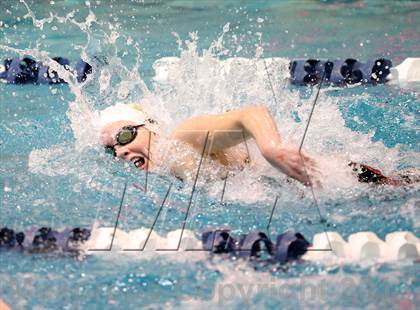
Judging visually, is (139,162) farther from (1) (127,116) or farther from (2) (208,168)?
(2) (208,168)

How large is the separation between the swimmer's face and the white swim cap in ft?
0.09

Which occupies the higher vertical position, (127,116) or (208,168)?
(127,116)

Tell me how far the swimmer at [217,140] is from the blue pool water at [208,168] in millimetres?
83

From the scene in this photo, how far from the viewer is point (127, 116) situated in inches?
125

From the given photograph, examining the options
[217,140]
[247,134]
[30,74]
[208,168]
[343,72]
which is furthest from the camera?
[30,74]

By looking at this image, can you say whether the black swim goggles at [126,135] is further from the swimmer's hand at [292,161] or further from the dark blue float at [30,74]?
the dark blue float at [30,74]

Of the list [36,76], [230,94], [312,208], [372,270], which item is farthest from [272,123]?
[36,76]

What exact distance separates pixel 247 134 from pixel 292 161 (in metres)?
0.27

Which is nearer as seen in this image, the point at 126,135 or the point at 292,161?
the point at 292,161

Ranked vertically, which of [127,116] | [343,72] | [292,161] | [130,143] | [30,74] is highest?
[343,72]

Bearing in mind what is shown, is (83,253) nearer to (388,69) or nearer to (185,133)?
(185,133)

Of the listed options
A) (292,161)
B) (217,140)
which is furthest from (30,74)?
(292,161)

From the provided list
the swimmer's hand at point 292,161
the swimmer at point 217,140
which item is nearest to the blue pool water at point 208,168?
the swimmer at point 217,140

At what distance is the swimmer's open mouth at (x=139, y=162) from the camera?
3.16 meters
